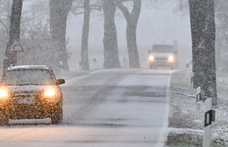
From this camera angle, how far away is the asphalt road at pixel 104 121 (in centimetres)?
947

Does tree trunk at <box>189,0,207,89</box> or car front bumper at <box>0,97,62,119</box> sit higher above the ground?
tree trunk at <box>189,0,207,89</box>

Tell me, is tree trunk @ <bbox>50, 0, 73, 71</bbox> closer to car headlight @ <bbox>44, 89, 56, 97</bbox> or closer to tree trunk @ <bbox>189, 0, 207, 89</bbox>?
tree trunk @ <bbox>189, 0, 207, 89</bbox>

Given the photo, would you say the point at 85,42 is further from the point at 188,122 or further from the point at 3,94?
the point at 3,94

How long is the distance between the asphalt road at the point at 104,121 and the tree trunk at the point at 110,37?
2124cm

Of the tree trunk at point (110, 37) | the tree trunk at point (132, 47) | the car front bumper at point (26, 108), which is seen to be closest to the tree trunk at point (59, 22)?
the tree trunk at point (110, 37)

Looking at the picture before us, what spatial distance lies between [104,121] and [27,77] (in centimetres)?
236

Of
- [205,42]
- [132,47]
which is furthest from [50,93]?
[132,47]

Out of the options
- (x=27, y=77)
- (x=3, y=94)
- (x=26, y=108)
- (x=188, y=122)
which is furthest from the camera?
(x=188, y=122)

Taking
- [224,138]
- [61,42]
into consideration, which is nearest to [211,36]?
[224,138]

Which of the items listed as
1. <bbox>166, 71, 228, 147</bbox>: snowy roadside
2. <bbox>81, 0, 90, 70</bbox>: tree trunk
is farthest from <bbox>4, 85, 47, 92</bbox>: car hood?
<bbox>81, 0, 90, 70</bbox>: tree trunk

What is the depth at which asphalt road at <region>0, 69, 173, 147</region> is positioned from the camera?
31.1 ft

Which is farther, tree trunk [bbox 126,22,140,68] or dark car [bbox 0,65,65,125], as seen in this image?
tree trunk [bbox 126,22,140,68]

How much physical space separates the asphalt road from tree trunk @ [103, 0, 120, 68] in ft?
69.7

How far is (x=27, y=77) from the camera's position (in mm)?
12383
